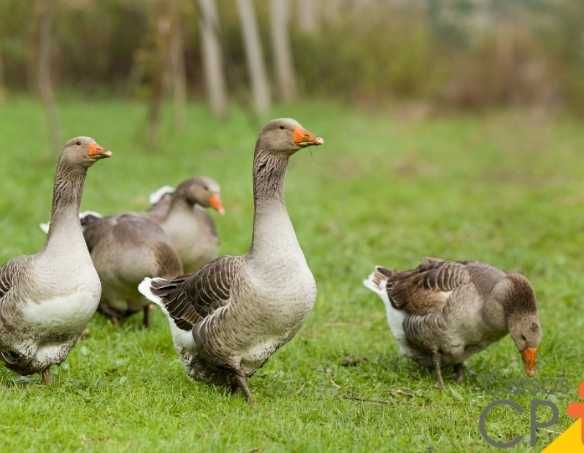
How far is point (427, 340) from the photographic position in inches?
258

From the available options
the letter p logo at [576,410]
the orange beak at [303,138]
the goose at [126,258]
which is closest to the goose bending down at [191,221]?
the goose at [126,258]

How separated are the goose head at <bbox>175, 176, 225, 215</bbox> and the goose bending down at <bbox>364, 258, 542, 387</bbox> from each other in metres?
2.16

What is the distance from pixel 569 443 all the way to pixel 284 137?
2.35 meters

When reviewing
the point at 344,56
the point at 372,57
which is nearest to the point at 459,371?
the point at 344,56

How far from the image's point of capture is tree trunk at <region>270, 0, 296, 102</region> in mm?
29156

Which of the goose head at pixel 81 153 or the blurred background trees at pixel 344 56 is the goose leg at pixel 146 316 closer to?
the goose head at pixel 81 153

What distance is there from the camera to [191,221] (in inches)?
331

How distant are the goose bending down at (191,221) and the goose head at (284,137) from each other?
2.71 m

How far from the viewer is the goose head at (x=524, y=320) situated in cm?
612

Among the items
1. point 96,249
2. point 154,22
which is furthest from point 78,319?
point 154,22

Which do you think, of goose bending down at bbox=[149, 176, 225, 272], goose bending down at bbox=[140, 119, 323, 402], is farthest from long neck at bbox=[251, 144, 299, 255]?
goose bending down at bbox=[149, 176, 225, 272]

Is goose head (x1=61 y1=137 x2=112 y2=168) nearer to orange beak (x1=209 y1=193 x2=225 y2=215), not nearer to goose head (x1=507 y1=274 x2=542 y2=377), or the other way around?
goose head (x1=507 y1=274 x2=542 y2=377)

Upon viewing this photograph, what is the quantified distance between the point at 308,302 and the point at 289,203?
8516mm

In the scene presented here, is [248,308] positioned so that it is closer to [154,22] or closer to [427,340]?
[427,340]
